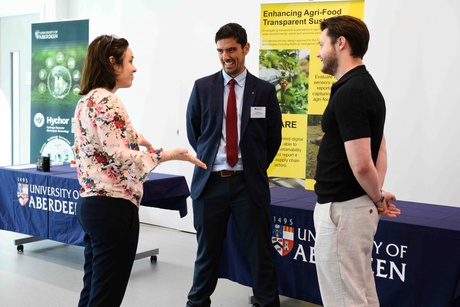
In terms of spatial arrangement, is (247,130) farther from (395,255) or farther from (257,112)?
(395,255)

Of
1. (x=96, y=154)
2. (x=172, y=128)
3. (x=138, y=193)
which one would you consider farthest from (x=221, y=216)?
(x=172, y=128)

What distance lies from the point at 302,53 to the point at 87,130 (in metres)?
3.13

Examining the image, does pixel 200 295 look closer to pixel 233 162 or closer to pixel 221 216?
pixel 221 216

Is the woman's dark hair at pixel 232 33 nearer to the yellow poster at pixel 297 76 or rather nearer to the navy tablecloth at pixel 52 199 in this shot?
the navy tablecloth at pixel 52 199

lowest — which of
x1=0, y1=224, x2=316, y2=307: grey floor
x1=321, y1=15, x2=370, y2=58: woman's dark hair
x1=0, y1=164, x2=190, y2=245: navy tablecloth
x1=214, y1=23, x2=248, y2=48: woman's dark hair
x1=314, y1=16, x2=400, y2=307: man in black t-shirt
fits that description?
x1=0, y1=224, x2=316, y2=307: grey floor

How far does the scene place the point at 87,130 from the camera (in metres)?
2.09

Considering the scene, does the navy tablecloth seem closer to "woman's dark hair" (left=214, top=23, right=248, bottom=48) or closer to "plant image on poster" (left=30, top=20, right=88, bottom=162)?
"woman's dark hair" (left=214, top=23, right=248, bottom=48)

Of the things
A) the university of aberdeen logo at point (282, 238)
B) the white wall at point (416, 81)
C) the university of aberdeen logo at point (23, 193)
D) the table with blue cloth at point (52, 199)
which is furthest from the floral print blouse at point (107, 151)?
the white wall at point (416, 81)

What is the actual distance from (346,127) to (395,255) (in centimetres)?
103

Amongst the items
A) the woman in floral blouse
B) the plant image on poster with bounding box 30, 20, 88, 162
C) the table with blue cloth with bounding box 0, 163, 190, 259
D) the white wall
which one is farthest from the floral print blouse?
the plant image on poster with bounding box 30, 20, 88, 162

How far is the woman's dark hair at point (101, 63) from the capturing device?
215 centimetres

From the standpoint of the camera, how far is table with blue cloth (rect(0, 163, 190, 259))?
4.01m

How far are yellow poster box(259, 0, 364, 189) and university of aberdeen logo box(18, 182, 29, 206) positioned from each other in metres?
2.21

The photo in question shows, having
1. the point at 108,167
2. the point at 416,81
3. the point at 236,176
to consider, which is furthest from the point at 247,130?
the point at 416,81
